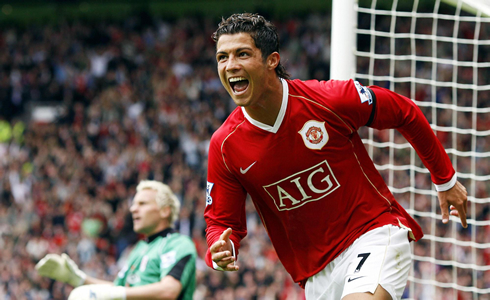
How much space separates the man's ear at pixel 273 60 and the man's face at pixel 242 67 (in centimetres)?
5

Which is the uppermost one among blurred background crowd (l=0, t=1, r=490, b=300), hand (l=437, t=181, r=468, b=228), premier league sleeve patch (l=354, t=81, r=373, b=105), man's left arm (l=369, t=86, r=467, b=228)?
premier league sleeve patch (l=354, t=81, r=373, b=105)

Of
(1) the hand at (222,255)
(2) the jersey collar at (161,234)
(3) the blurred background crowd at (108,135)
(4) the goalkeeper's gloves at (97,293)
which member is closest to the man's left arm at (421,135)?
(1) the hand at (222,255)

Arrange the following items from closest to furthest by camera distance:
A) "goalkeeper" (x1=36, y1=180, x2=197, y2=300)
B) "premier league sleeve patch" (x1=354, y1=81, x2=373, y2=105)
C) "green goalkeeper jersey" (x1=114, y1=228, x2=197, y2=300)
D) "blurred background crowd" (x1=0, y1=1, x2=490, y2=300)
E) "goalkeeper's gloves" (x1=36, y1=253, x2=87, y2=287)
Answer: "premier league sleeve patch" (x1=354, y1=81, x2=373, y2=105) → "goalkeeper" (x1=36, y1=180, x2=197, y2=300) → "green goalkeeper jersey" (x1=114, y1=228, x2=197, y2=300) → "goalkeeper's gloves" (x1=36, y1=253, x2=87, y2=287) → "blurred background crowd" (x1=0, y1=1, x2=490, y2=300)

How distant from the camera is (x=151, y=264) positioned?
4703 millimetres

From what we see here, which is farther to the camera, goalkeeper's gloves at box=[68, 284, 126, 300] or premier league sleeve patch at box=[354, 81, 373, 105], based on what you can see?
goalkeeper's gloves at box=[68, 284, 126, 300]

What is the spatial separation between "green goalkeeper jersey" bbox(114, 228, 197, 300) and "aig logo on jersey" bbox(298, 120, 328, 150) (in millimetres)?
1809

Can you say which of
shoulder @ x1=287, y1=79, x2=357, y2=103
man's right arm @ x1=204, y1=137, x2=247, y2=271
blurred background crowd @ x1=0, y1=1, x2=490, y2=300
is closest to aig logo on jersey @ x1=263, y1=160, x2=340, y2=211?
man's right arm @ x1=204, y1=137, x2=247, y2=271

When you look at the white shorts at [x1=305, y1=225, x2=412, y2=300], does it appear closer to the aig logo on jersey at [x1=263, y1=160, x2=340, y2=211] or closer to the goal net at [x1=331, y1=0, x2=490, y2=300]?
the aig logo on jersey at [x1=263, y1=160, x2=340, y2=211]

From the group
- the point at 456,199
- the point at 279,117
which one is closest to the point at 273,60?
the point at 279,117

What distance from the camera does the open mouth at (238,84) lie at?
119 inches

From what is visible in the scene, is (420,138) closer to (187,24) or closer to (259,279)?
(259,279)

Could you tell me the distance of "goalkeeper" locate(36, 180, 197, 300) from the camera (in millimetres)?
4246

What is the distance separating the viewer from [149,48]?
17.6 metres

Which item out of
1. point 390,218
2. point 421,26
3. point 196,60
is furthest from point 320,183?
point 196,60
